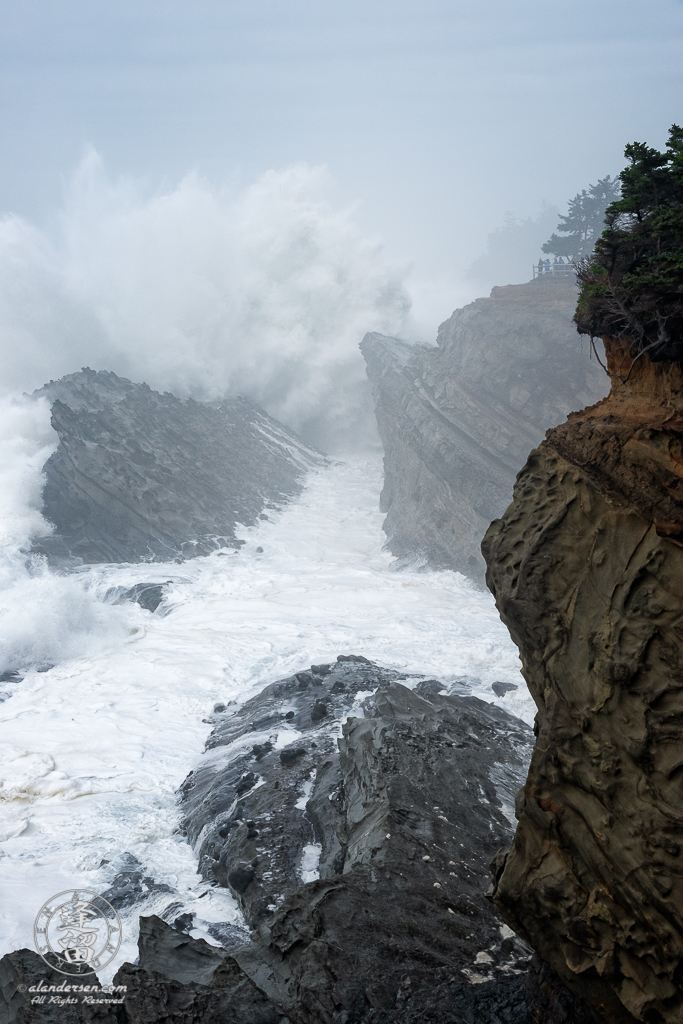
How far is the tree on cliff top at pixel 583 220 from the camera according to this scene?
4109cm

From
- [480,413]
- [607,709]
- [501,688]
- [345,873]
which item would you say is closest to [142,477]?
[480,413]

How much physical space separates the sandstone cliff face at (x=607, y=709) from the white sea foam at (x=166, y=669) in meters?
6.69

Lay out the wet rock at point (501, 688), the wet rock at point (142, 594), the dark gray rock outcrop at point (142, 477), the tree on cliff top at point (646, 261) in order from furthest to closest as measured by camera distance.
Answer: the dark gray rock outcrop at point (142, 477) → the wet rock at point (142, 594) → the wet rock at point (501, 688) → the tree on cliff top at point (646, 261)

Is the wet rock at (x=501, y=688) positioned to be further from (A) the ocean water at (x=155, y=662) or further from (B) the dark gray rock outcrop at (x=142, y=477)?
(B) the dark gray rock outcrop at (x=142, y=477)

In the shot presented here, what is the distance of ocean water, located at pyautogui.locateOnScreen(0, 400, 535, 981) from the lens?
40.1 ft

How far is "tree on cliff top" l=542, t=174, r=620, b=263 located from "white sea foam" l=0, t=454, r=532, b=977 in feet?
84.3

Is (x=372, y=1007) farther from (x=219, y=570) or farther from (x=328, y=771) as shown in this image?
(x=219, y=570)

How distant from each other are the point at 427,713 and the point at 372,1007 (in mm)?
7759

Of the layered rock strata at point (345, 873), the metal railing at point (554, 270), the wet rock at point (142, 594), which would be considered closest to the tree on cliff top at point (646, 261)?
the layered rock strata at point (345, 873)

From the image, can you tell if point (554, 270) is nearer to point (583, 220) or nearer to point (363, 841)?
point (583, 220)

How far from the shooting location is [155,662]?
2248 cm

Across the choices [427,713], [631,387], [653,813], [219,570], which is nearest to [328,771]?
[427,713]

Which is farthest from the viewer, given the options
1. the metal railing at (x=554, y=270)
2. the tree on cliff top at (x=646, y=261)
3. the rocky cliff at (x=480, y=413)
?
the metal railing at (x=554, y=270)

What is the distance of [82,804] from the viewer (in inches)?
560
